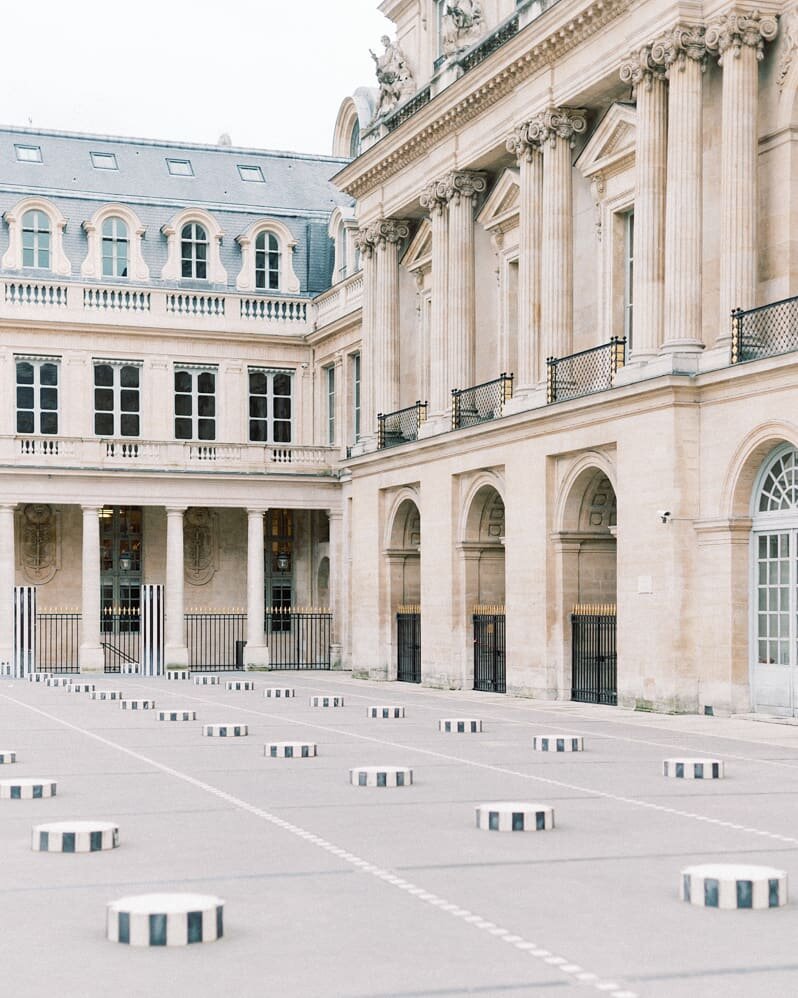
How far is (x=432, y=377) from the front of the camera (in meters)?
42.9

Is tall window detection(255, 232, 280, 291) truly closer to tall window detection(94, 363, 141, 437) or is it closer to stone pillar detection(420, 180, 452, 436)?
tall window detection(94, 363, 141, 437)

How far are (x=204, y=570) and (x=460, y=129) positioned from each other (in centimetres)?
2142

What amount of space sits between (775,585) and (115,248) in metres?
33.7

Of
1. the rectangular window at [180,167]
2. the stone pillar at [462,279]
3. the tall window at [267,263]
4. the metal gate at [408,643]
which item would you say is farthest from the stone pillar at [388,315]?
the rectangular window at [180,167]

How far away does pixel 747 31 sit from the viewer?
1178 inches

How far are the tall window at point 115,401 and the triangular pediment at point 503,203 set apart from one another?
60.5ft

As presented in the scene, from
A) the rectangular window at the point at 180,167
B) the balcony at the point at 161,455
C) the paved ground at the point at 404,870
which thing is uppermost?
the rectangular window at the point at 180,167

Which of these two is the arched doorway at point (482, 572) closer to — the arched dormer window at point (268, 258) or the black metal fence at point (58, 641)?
the black metal fence at point (58, 641)

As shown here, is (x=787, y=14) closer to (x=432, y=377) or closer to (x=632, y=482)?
(x=632, y=482)

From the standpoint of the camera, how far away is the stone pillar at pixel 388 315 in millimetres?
46688

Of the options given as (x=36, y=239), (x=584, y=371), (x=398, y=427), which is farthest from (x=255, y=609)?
(x=584, y=371)

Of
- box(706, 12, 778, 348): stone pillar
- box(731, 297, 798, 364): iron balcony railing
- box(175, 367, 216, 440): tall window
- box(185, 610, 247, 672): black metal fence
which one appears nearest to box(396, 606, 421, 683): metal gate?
box(185, 610, 247, 672): black metal fence

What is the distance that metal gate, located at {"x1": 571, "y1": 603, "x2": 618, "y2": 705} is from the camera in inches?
1309

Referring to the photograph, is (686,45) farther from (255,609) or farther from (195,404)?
(195,404)
